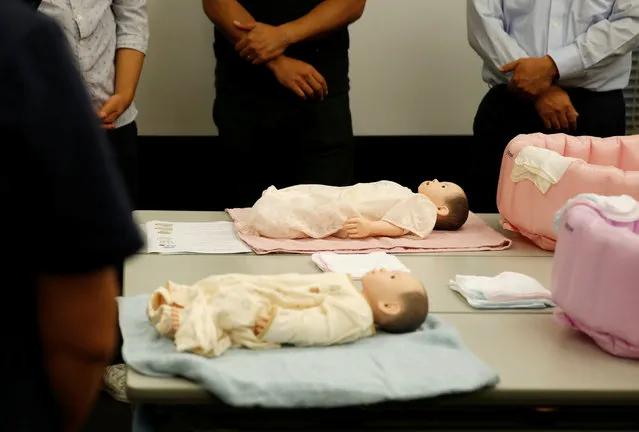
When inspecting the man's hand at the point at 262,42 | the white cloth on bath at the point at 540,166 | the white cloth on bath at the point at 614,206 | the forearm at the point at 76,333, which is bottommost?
the white cloth on bath at the point at 540,166

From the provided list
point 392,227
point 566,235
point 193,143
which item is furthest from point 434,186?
point 193,143

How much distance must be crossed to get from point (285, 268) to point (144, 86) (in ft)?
6.05

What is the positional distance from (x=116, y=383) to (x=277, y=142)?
897mm

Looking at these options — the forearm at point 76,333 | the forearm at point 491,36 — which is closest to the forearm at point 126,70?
the forearm at point 491,36

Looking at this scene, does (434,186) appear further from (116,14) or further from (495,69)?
(116,14)

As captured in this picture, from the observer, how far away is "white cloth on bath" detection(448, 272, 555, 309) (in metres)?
1.76

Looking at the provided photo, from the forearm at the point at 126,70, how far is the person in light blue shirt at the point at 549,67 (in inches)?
44.4

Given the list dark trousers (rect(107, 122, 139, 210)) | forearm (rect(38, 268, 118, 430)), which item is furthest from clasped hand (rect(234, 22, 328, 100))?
forearm (rect(38, 268, 118, 430))

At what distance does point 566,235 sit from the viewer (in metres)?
1.65

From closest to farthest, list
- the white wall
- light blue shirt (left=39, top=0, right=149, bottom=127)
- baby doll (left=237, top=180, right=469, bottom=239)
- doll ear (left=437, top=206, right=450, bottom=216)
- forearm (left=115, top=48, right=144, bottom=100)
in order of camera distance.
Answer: baby doll (left=237, top=180, right=469, bottom=239)
doll ear (left=437, top=206, right=450, bottom=216)
light blue shirt (left=39, top=0, right=149, bottom=127)
forearm (left=115, top=48, right=144, bottom=100)
the white wall

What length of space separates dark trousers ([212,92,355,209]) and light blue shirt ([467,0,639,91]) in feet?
1.84

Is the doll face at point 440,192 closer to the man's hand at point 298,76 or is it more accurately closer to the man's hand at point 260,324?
the man's hand at point 298,76

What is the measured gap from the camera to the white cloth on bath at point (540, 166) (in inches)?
83.4

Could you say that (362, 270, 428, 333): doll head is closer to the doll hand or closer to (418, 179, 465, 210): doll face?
the doll hand
